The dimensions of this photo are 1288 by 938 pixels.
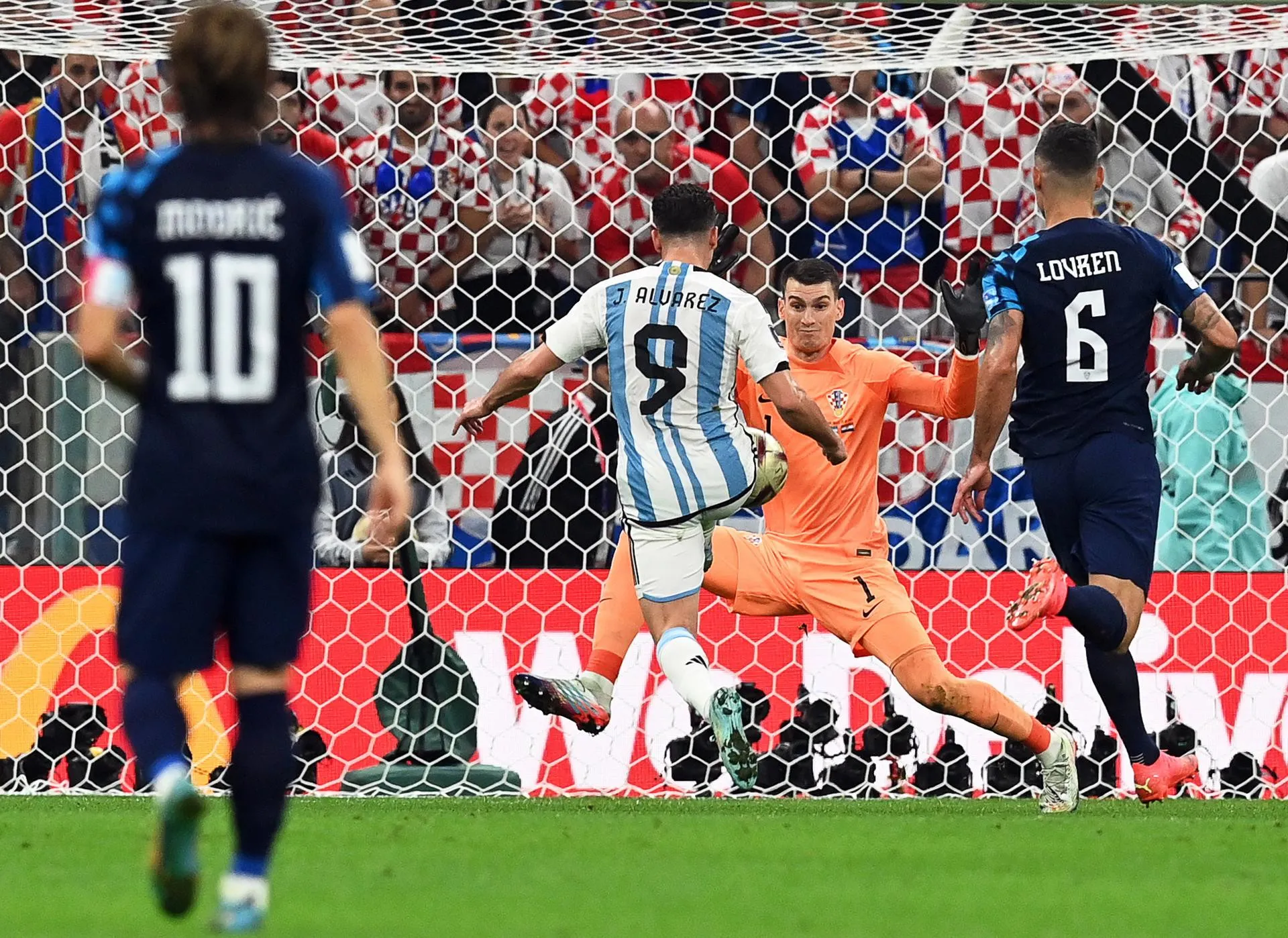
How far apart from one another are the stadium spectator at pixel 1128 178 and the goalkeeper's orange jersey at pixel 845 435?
2139 mm

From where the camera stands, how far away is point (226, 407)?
340cm

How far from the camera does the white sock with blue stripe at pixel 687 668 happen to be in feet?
18.8

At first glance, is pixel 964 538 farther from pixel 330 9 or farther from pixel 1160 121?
pixel 330 9

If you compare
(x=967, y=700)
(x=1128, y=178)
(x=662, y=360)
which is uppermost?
(x=1128, y=178)

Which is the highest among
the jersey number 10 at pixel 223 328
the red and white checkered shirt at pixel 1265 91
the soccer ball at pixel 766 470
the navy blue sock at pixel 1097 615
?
the red and white checkered shirt at pixel 1265 91

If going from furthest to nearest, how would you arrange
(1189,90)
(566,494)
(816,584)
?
(1189,90), (566,494), (816,584)

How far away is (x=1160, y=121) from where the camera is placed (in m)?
8.55

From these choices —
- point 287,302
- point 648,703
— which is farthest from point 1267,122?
point 287,302

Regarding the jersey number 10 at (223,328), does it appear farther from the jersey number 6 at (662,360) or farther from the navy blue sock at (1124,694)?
the navy blue sock at (1124,694)

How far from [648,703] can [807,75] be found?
267 cm

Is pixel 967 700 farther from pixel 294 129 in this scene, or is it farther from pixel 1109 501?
pixel 294 129

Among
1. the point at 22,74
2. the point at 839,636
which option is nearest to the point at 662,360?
the point at 839,636

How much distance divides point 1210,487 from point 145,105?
14.6ft

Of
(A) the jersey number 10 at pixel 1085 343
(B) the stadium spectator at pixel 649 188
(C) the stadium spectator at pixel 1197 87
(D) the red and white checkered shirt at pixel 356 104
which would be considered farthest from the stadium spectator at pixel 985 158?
(A) the jersey number 10 at pixel 1085 343
